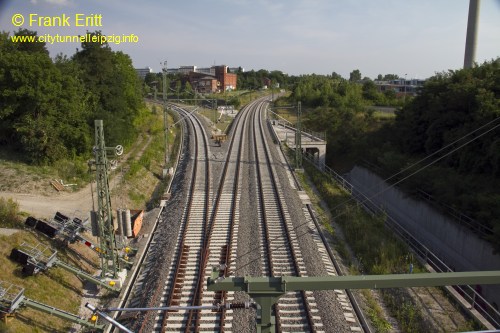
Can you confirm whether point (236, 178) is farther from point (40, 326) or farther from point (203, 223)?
point (40, 326)

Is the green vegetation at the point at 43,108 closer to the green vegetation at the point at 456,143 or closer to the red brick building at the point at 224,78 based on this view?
the green vegetation at the point at 456,143

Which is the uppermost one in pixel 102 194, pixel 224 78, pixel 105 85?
pixel 224 78

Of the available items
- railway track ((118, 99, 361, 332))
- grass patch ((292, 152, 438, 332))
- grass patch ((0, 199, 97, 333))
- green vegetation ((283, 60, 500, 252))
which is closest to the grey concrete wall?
green vegetation ((283, 60, 500, 252))

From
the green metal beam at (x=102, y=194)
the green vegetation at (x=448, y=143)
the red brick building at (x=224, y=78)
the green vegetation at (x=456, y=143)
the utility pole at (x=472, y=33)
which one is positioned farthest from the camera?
the red brick building at (x=224, y=78)

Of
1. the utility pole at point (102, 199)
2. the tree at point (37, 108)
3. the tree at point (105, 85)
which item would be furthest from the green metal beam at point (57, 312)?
the tree at point (105, 85)

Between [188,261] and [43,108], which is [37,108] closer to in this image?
[43,108]

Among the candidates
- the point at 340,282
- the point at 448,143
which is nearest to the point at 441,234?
the point at 448,143
